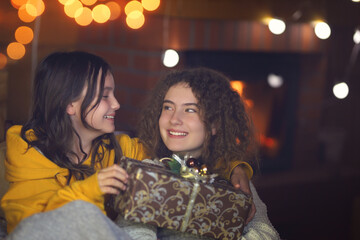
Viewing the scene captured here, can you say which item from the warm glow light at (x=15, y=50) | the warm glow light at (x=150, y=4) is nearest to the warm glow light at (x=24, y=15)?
the warm glow light at (x=15, y=50)

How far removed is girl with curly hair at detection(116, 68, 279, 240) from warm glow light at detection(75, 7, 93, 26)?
34.2 inches

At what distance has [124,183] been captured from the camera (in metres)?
1.09

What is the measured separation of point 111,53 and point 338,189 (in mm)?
1773

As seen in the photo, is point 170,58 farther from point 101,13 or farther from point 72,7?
point 72,7

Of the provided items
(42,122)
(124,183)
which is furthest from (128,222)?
(42,122)

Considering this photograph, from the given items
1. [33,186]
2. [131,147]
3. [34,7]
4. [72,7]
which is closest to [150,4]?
[72,7]

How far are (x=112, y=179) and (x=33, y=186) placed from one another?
0.31m

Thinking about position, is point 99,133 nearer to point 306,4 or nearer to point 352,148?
point 306,4

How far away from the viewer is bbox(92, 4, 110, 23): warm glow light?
2.21 metres

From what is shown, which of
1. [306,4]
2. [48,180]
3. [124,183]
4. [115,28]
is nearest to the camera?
[124,183]

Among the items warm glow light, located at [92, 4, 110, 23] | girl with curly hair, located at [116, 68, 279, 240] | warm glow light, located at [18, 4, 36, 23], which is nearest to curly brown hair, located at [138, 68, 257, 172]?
girl with curly hair, located at [116, 68, 279, 240]

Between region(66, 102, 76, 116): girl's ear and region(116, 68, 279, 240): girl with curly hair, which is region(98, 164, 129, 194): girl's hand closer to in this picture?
region(116, 68, 279, 240): girl with curly hair

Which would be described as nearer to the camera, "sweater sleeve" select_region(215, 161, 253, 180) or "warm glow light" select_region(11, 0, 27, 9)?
"sweater sleeve" select_region(215, 161, 253, 180)

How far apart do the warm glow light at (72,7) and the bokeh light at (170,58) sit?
0.52 meters
